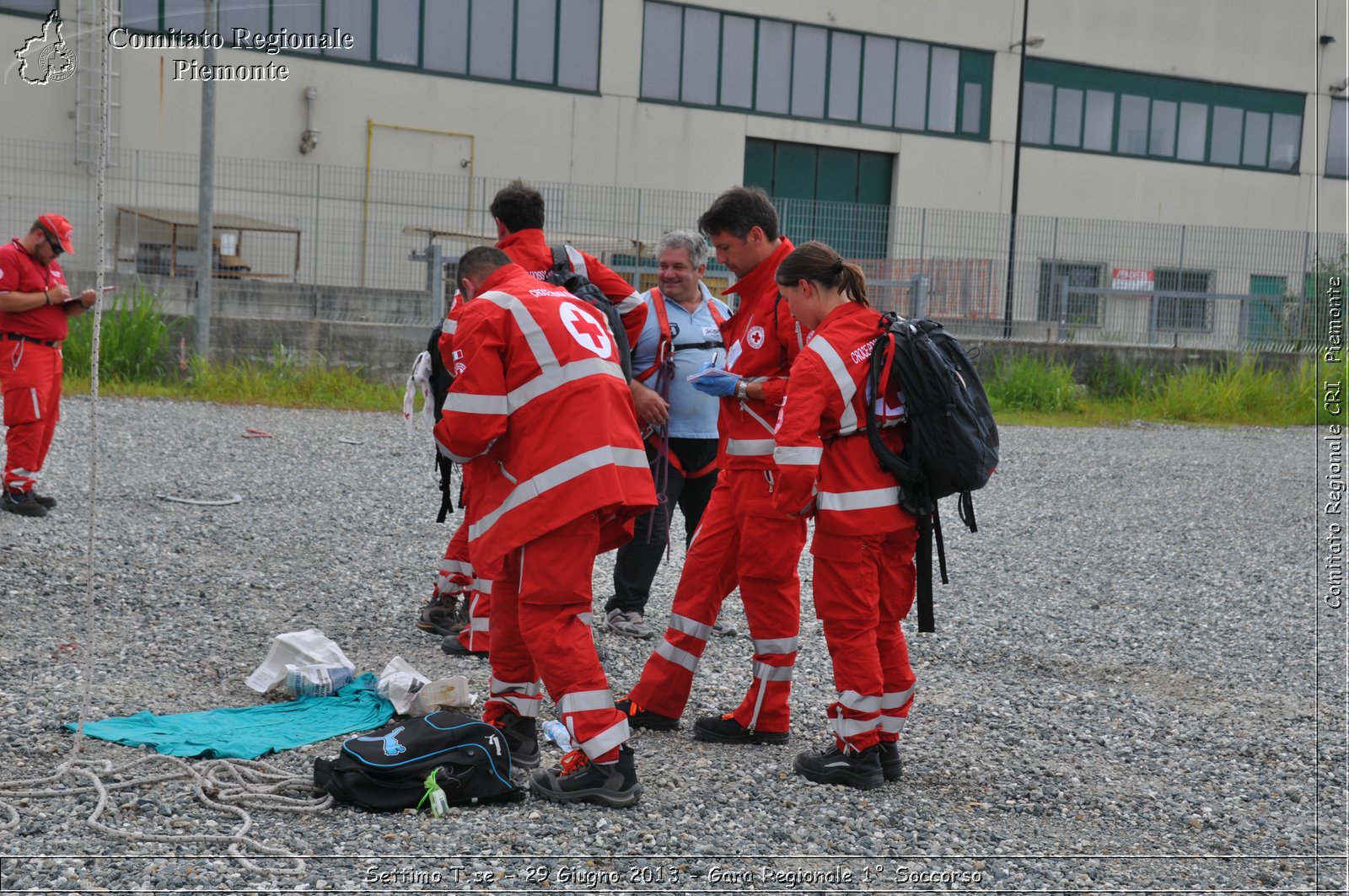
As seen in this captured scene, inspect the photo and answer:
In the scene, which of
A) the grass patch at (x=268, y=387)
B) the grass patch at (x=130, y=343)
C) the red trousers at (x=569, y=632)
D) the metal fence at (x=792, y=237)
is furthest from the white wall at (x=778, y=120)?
the red trousers at (x=569, y=632)

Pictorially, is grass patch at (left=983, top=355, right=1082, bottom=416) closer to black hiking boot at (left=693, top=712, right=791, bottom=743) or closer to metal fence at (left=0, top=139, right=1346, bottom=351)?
metal fence at (left=0, top=139, right=1346, bottom=351)

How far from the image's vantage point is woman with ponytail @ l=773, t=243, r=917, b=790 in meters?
3.84

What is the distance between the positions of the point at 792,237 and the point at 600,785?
15.7m

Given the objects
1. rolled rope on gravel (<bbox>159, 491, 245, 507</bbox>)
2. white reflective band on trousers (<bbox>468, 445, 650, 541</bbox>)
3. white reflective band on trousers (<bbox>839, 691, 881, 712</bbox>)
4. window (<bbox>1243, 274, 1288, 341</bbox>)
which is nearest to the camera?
white reflective band on trousers (<bbox>468, 445, 650, 541</bbox>)

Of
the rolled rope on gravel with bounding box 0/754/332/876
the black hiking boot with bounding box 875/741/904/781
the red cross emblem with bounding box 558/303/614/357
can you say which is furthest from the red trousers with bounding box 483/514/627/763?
the black hiking boot with bounding box 875/741/904/781

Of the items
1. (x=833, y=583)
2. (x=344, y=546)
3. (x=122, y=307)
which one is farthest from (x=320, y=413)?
(x=833, y=583)

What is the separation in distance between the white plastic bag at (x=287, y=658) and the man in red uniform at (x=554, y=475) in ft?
4.28

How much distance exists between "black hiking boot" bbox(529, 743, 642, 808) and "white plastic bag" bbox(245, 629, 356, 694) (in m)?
1.47

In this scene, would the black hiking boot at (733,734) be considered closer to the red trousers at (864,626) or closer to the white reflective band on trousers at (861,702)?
the red trousers at (864,626)

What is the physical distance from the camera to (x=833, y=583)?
12.8ft

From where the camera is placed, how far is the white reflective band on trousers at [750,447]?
4.34m

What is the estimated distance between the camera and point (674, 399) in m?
5.71

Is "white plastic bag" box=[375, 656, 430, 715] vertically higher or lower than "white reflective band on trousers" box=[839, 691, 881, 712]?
lower

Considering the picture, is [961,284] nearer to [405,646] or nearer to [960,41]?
[960,41]
